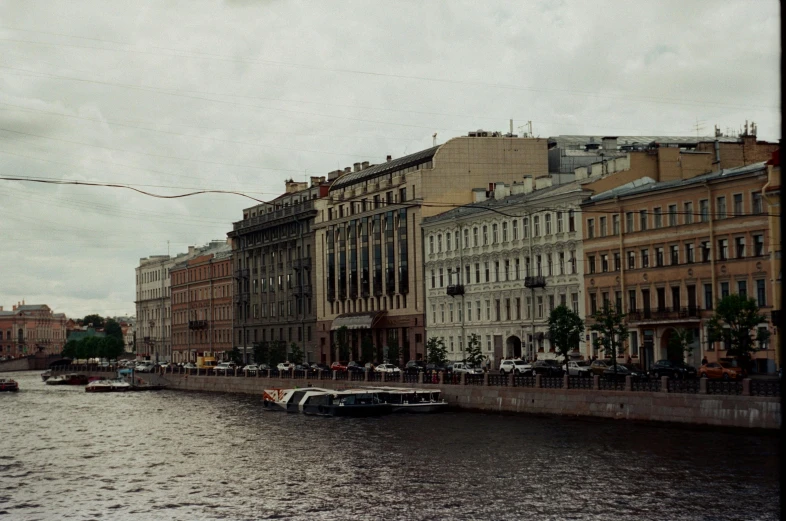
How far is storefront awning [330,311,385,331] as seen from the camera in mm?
86750

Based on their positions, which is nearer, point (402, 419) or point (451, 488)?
point (451, 488)

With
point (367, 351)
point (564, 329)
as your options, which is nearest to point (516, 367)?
point (564, 329)

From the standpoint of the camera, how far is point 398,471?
116 ft

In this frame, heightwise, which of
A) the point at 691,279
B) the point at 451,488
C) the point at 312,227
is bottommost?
the point at 451,488

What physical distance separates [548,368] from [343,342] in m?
34.0

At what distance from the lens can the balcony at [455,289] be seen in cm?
7544

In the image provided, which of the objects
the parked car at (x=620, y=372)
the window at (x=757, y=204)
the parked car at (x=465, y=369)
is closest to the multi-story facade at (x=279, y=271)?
the parked car at (x=465, y=369)

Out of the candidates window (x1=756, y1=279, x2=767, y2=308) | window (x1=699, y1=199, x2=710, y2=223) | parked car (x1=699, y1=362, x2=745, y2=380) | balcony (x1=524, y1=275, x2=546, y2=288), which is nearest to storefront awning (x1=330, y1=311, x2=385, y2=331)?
balcony (x1=524, y1=275, x2=546, y2=288)

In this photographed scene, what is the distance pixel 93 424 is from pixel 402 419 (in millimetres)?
15280

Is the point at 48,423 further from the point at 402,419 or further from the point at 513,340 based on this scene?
the point at 513,340

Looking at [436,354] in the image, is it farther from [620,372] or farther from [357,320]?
[620,372]

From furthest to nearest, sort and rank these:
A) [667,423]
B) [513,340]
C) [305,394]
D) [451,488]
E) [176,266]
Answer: [176,266] < [513,340] < [305,394] < [667,423] < [451,488]

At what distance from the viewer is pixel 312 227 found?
323ft

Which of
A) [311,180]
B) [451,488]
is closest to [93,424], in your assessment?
[451,488]
